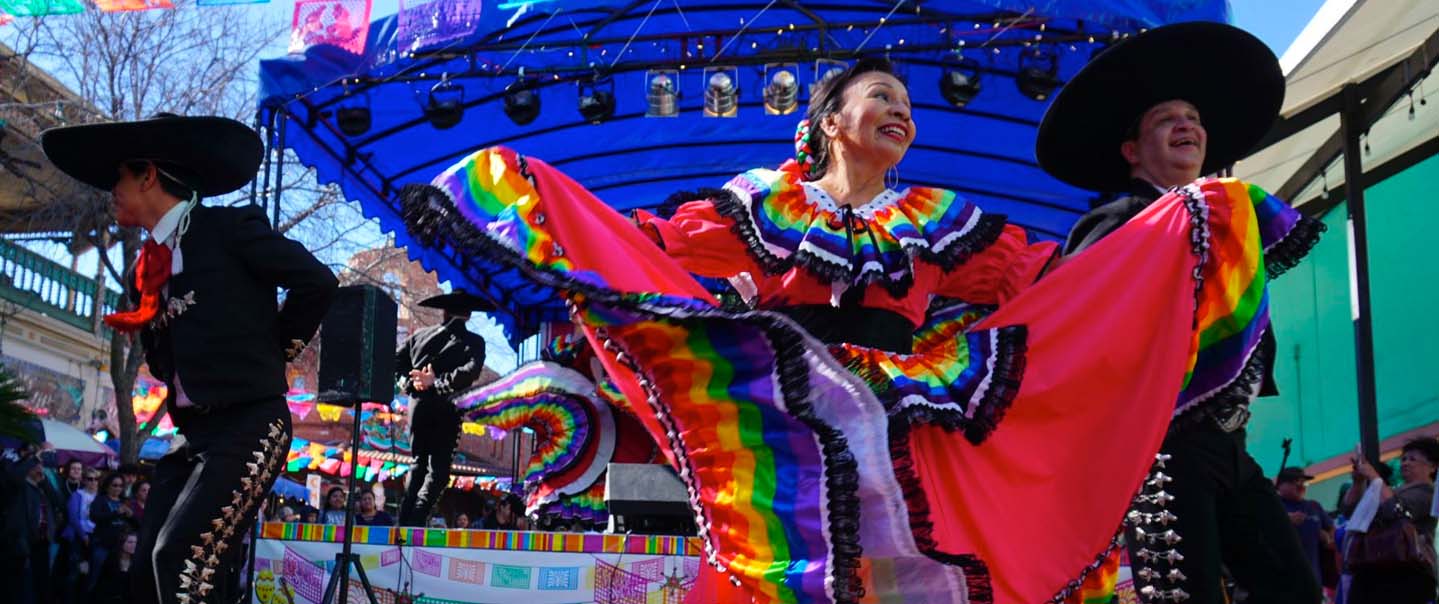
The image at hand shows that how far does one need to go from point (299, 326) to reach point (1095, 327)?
7.69ft

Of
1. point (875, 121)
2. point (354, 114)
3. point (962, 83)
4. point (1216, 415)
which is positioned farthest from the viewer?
point (354, 114)

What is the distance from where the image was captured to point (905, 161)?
1134cm

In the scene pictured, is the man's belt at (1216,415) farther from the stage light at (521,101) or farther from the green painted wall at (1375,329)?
the green painted wall at (1375,329)

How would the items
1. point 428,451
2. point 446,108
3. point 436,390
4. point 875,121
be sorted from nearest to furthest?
point 875,121 → point 436,390 → point 428,451 → point 446,108

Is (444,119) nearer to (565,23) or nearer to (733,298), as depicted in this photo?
(565,23)

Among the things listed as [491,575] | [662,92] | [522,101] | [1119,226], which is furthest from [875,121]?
[522,101]

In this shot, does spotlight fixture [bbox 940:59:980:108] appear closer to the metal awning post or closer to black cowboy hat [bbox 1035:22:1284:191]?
the metal awning post

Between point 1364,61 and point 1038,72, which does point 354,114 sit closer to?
point 1038,72

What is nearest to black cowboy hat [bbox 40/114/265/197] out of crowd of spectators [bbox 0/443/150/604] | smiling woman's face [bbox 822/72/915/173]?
smiling woman's face [bbox 822/72/915/173]

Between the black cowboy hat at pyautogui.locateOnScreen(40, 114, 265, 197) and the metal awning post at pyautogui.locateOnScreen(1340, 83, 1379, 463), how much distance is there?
839 cm

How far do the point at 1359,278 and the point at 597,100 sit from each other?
20.6 feet

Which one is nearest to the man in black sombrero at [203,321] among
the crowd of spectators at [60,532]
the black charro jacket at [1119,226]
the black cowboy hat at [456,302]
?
the black charro jacket at [1119,226]

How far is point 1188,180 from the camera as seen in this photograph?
3.60m

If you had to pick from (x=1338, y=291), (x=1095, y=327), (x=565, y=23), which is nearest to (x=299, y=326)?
(x=1095, y=327)
